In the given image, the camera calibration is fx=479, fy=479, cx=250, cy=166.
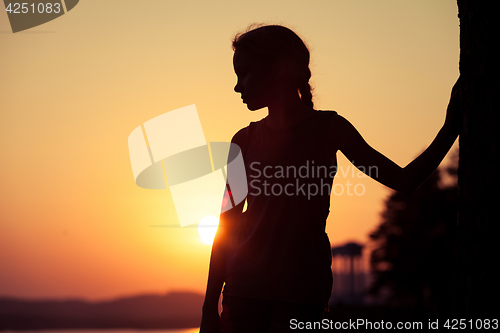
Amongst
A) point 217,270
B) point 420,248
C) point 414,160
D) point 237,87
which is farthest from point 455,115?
point 420,248

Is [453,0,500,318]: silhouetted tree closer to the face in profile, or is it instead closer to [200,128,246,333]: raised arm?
the face in profile

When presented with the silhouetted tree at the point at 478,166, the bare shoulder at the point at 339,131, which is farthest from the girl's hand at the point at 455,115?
the bare shoulder at the point at 339,131

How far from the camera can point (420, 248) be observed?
3941cm

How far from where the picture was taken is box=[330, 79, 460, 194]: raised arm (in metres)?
2.39

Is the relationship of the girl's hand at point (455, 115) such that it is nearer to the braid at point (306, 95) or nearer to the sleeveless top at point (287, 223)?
the sleeveless top at point (287, 223)

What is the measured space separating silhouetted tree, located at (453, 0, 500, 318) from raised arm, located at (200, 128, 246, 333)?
1.26m

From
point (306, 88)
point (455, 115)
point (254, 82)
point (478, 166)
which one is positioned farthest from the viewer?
point (306, 88)

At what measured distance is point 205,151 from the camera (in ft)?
12.4

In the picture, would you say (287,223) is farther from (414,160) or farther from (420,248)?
(420,248)

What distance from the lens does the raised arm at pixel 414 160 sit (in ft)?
7.86

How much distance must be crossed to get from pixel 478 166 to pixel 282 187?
99 cm

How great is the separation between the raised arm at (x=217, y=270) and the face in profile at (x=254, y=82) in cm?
61

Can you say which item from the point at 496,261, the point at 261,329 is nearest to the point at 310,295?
the point at 261,329

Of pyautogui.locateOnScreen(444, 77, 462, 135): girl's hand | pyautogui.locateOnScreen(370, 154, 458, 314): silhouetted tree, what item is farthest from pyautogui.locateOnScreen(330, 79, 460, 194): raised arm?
pyautogui.locateOnScreen(370, 154, 458, 314): silhouetted tree
